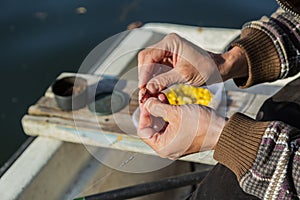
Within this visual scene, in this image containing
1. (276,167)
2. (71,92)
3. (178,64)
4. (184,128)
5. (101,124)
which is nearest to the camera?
(276,167)

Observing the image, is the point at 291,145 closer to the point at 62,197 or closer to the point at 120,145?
the point at 120,145

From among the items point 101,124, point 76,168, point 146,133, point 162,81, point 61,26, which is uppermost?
point 162,81

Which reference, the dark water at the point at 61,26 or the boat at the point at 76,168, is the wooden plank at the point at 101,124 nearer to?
the boat at the point at 76,168

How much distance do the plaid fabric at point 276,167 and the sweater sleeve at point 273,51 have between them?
317mm

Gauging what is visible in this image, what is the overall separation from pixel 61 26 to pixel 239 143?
2.25 meters

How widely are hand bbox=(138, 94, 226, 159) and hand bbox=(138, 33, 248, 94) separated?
0.07 m

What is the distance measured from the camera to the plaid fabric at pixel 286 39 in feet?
4.00

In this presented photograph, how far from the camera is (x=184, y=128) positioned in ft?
3.43

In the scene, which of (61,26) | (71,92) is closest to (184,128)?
(71,92)

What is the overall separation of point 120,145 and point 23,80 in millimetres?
1372

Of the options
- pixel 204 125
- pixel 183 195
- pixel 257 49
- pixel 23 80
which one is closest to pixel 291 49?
pixel 257 49

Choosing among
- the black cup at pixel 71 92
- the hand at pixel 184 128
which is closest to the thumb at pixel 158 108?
the hand at pixel 184 128

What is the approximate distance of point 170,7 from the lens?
3.19m

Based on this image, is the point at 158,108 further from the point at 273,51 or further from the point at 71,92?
the point at 71,92
